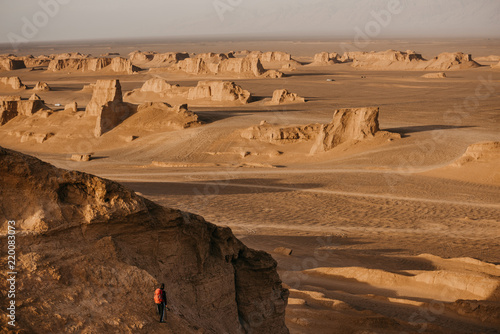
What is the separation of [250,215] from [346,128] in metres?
13.6

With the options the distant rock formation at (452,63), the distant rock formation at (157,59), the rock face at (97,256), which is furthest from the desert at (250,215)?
the distant rock formation at (157,59)

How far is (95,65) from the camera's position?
105 meters

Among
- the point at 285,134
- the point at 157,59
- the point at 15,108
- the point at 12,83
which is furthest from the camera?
the point at 157,59

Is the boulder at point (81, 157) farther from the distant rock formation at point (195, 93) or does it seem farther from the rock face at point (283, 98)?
the rock face at point (283, 98)

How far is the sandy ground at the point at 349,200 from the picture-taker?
11008mm

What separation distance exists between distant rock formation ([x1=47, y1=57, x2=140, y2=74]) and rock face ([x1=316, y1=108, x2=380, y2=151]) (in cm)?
7082

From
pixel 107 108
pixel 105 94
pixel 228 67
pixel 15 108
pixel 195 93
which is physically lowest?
pixel 107 108

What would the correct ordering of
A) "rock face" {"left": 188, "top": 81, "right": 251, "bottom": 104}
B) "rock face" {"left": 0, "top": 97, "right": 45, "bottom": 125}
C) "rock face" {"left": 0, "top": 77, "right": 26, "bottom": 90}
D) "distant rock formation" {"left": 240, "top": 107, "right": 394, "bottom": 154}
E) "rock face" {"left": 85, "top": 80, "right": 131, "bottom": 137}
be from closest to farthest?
"distant rock formation" {"left": 240, "top": 107, "right": 394, "bottom": 154}
"rock face" {"left": 85, "top": 80, "right": 131, "bottom": 137}
"rock face" {"left": 0, "top": 97, "right": 45, "bottom": 125}
"rock face" {"left": 188, "top": 81, "right": 251, "bottom": 104}
"rock face" {"left": 0, "top": 77, "right": 26, "bottom": 90}

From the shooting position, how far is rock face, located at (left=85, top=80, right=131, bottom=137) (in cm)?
3828

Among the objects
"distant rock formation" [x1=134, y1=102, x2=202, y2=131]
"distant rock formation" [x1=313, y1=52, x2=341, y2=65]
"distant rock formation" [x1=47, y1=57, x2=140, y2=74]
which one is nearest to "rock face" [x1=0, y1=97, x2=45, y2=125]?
"distant rock formation" [x1=134, y1=102, x2=202, y2=131]

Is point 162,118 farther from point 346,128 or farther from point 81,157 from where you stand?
point 346,128

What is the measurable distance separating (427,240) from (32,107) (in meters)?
35.1

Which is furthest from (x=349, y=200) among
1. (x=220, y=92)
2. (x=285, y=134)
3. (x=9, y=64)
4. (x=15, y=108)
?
(x=9, y=64)

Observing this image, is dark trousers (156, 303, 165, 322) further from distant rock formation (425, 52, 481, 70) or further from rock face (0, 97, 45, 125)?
distant rock formation (425, 52, 481, 70)
